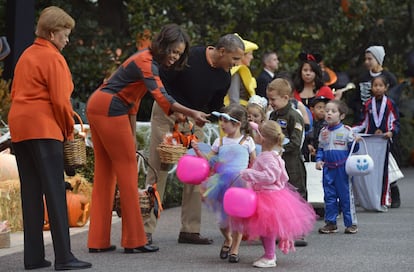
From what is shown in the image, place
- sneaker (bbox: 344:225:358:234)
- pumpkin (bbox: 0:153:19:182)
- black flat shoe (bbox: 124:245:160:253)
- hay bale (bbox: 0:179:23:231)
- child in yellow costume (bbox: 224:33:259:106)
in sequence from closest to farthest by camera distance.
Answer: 1. black flat shoe (bbox: 124:245:160:253)
2. hay bale (bbox: 0:179:23:231)
3. sneaker (bbox: 344:225:358:234)
4. pumpkin (bbox: 0:153:19:182)
5. child in yellow costume (bbox: 224:33:259:106)

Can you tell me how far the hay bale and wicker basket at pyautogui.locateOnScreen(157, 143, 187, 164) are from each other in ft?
6.53

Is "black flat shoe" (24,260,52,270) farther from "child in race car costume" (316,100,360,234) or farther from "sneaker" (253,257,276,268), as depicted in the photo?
"child in race car costume" (316,100,360,234)

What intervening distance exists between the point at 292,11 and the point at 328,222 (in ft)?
26.7

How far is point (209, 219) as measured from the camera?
12.0 m

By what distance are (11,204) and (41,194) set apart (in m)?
2.54

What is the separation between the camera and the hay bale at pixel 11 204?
34.6 ft

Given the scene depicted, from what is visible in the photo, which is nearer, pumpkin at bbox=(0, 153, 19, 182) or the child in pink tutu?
the child in pink tutu

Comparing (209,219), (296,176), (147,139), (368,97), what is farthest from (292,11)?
(296,176)

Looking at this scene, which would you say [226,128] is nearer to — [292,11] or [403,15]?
[292,11]

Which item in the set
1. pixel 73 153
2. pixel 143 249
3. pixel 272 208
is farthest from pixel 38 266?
pixel 272 208

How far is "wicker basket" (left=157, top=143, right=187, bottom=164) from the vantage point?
9242mm

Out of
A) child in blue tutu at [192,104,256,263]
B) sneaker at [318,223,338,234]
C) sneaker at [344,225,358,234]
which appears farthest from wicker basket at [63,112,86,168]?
sneaker at [344,225,358,234]

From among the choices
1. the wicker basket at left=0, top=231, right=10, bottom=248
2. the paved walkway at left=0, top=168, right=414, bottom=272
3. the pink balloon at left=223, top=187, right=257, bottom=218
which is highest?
the pink balloon at left=223, top=187, right=257, bottom=218

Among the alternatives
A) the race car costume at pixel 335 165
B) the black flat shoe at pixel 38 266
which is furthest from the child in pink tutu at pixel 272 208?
the race car costume at pixel 335 165
